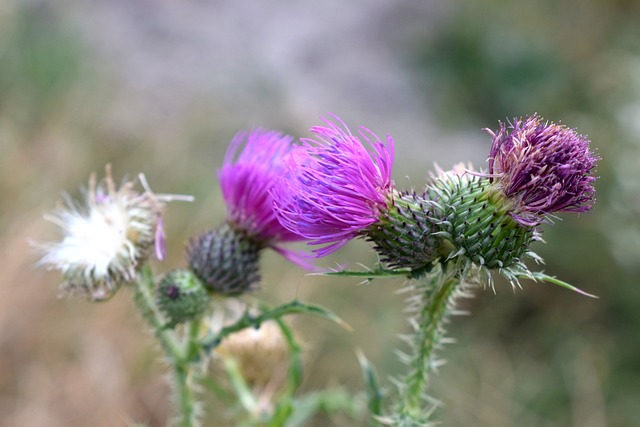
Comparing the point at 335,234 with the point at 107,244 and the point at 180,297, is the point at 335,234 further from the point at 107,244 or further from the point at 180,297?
the point at 107,244

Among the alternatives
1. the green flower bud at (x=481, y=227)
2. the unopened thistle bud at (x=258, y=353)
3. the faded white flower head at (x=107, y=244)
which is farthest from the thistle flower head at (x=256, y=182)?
the unopened thistle bud at (x=258, y=353)

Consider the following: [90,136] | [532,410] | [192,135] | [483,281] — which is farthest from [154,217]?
[192,135]

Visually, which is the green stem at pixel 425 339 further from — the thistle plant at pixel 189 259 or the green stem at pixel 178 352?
the green stem at pixel 178 352

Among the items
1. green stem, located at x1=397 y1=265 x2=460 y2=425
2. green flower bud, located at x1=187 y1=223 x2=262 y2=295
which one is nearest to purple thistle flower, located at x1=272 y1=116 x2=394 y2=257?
green stem, located at x1=397 y1=265 x2=460 y2=425

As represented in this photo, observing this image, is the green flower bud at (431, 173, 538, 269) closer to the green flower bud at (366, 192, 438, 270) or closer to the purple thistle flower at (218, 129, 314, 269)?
the green flower bud at (366, 192, 438, 270)

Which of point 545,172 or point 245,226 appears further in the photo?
point 245,226

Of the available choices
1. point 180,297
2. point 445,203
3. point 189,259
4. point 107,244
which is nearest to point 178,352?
point 180,297

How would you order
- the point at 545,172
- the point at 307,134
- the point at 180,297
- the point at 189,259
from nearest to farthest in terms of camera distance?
the point at 545,172 → the point at 180,297 → the point at 189,259 → the point at 307,134

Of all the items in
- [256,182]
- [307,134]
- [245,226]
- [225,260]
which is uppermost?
[307,134]
